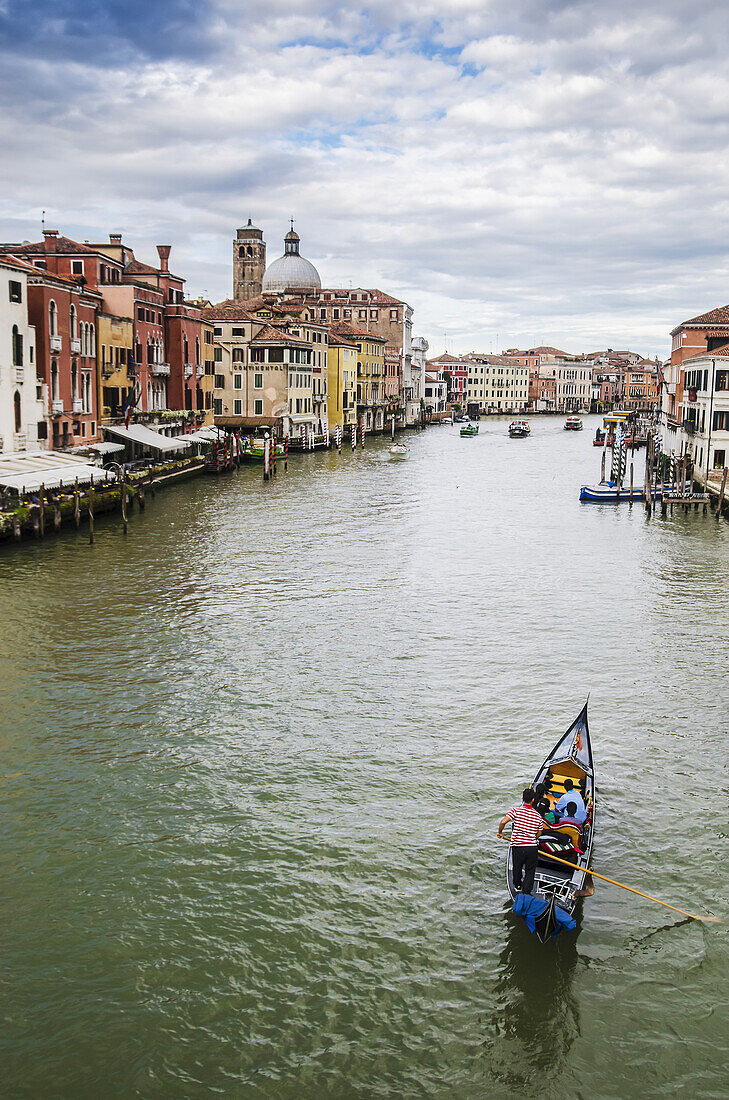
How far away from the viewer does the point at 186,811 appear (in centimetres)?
1153

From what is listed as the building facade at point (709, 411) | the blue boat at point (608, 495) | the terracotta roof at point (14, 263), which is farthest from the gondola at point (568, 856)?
the building facade at point (709, 411)

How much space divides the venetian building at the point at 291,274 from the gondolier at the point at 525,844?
81947 millimetres

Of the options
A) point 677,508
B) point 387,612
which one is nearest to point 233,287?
point 677,508

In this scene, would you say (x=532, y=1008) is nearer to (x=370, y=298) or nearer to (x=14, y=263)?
(x=14, y=263)

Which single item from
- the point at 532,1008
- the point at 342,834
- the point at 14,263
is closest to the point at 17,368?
the point at 14,263

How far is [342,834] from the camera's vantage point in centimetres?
1105

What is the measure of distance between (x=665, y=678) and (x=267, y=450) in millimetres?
31085

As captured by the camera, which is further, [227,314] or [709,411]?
[227,314]

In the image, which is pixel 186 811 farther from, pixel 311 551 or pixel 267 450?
pixel 267 450

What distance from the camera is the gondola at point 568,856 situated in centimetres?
902

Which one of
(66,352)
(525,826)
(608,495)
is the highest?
(66,352)

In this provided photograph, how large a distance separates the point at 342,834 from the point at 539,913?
280 centimetres

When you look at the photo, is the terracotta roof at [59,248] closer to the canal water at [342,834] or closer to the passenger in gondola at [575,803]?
the canal water at [342,834]

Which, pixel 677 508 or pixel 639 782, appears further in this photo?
pixel 677 508
